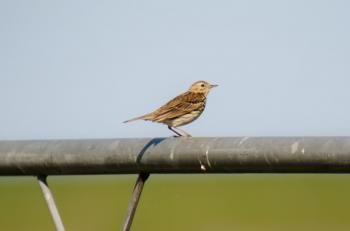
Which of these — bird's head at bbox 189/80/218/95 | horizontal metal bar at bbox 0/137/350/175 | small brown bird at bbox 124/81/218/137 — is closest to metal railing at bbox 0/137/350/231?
horizontal metal bar at bbox 0/137/350/175

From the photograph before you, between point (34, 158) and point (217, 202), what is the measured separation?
13.2 meters

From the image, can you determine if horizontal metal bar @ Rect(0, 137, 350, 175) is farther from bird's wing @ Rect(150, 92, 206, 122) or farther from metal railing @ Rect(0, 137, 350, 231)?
bird's wing @ Rect(150, 92, 206, 122)

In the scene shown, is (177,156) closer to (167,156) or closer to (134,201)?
(167,156)

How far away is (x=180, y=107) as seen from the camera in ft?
35.5

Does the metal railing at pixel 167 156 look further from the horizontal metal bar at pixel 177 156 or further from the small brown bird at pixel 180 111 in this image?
the small brown bird at pixel 180 111

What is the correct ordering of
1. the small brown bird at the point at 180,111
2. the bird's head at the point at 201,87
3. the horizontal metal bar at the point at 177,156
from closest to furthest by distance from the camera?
the horizontal metal bar at the point at 177,156
the small brown bird at the point at 180,111
the bird's head at the point at 201,87

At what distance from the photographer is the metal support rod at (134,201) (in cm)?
454

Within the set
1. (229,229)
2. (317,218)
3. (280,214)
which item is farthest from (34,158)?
(280,214)

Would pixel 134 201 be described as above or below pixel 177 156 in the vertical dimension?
below

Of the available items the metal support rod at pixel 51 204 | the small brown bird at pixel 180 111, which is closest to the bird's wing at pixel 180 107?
the small brown bird at pixel 180 111

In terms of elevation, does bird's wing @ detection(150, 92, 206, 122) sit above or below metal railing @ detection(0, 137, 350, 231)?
below

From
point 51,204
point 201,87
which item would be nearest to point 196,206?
point 201,87

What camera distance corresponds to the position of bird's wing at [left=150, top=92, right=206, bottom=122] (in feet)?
34.2

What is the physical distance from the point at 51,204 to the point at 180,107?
20.0 feet
